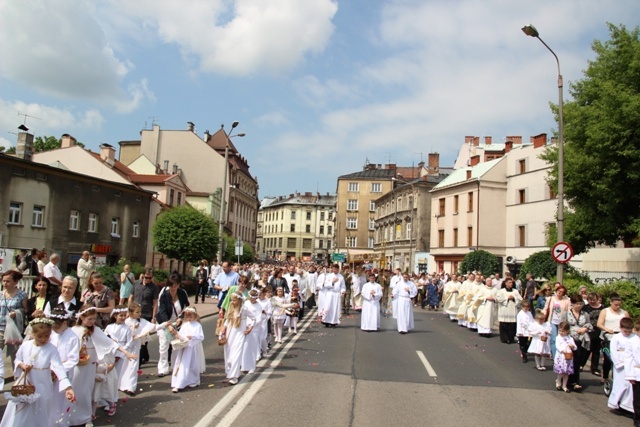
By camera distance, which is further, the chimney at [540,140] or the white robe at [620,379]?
the chimney at [540,140]

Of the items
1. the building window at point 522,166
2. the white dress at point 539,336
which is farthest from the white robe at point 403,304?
the building window at point 522,166

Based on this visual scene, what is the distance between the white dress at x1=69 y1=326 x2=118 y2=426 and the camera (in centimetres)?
654

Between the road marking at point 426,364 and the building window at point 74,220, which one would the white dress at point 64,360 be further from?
the building window at point 74,220

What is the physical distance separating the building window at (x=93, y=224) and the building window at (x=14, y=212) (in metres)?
5.66

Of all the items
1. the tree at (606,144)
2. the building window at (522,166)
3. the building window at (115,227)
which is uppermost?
the building window at (522,166)

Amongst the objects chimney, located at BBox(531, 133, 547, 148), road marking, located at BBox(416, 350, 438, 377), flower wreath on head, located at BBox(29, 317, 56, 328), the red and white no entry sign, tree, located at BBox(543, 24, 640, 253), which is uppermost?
chimney, located at BBox(531, 133, 547, 148)

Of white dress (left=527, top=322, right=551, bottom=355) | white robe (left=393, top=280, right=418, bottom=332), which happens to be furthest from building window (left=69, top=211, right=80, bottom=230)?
white dress (left=527, top=322, right=551, bottom=355)

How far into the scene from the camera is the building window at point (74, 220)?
36769 millimetres

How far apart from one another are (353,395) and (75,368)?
12.6 feet

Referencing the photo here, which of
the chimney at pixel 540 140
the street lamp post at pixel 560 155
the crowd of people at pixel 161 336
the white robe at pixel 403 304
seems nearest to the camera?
the crowd of people at pixel 161 336

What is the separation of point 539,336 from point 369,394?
4.59 metres

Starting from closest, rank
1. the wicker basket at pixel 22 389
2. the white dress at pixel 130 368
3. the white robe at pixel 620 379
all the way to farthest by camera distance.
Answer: the wicker basket at pixel 22 389
the white robe at pixel 620 379
the white dress at pixel 130 368

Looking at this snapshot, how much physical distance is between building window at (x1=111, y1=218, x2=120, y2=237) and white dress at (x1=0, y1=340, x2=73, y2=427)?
36.8 metres

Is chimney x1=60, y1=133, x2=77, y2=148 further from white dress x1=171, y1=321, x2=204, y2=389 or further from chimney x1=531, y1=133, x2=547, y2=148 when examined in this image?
white dress x1=171, y1=321, x2=204, y2=389
